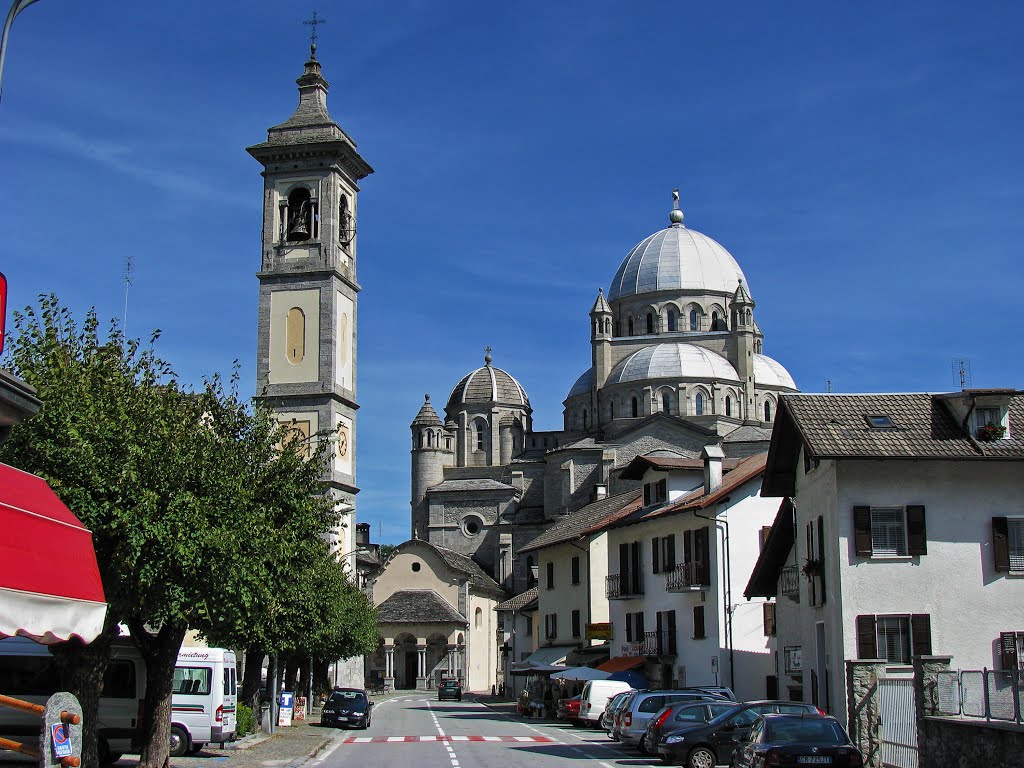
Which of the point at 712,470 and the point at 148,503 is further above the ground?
the point at 712,470

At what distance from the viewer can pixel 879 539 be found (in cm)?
2839

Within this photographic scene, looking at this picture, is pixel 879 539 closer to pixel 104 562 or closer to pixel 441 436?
pixel 104 562

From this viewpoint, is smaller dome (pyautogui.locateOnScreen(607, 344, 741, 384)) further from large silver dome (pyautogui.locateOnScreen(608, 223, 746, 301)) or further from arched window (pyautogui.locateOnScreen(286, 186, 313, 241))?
arched window (pyautogui.locateOnScreen(286, 186, 313, 241))

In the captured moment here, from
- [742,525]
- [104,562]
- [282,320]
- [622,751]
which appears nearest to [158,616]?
[104,562]

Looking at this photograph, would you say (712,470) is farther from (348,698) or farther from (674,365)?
(674,365)

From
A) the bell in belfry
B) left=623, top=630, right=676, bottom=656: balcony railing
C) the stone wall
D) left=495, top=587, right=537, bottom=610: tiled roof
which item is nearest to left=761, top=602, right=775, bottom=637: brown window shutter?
left=623, top=630, right=676, bottom=656: balcony railing

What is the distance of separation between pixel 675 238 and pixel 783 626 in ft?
257

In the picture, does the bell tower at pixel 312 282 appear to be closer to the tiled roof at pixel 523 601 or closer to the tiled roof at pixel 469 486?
the tiled roof at pixel 523 601

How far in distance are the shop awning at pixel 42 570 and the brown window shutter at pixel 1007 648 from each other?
22.0m

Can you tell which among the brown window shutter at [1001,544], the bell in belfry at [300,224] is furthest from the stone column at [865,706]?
the bell in belfry at [300,224]

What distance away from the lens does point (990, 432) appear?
92.7 feet

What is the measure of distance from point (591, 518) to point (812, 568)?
2893 cm

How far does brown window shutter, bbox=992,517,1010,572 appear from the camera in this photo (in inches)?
1110

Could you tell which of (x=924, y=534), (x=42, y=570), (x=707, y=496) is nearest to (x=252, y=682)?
(x=707, y=496)
